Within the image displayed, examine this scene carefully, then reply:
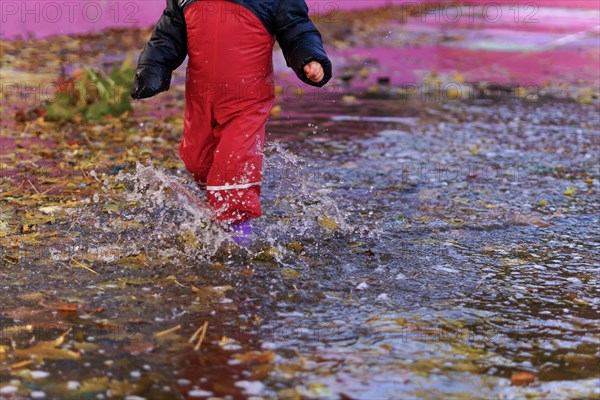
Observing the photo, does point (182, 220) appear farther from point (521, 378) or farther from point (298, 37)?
point (521, 378)

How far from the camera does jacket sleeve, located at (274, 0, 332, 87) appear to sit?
4516 millimetres

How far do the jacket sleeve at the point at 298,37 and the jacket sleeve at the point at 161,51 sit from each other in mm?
489

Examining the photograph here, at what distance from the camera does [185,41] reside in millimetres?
4621

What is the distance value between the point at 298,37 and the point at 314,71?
19 centimetres

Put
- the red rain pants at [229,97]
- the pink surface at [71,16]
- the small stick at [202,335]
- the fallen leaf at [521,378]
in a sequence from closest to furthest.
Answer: the fallen leaf at [521,378]
the small stick at [202,335]
the red rain pants at [229,97]
the pink surface at [71,16]

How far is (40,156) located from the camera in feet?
22.3

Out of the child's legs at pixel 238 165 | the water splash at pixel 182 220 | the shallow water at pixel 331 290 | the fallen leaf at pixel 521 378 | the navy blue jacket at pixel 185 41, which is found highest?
the navy blue jacket at pixel 185 41

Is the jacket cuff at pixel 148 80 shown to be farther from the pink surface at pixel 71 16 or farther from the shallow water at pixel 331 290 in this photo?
the pink surface at pixel 71 16

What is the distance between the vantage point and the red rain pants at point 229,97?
4426 mm

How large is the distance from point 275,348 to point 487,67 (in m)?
10.6

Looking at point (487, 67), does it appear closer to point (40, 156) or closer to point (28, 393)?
point (40, 156)

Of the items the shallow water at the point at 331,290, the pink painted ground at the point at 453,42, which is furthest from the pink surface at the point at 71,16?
the shallow water at the point at 331,290

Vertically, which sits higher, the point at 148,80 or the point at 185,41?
the point at 185,41

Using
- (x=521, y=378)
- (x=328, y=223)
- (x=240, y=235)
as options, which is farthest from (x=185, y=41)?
(x=521, y=378)
